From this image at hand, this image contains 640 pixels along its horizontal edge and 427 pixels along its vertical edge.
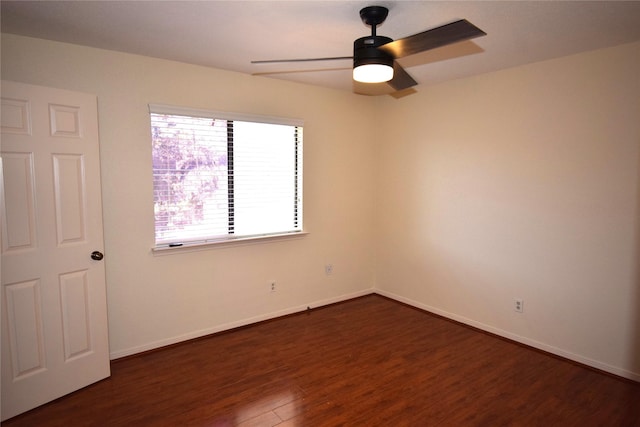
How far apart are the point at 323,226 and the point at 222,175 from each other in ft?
4.39

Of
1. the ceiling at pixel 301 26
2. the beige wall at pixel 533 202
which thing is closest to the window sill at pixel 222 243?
the beige wall at pixel 533 202

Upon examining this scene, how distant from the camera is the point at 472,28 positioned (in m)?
1.56

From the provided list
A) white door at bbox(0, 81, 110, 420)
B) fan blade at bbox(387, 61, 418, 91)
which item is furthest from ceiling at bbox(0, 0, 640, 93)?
white door at bbox(0, 81, 110, 420)

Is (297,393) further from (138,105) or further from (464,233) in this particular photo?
(138,105)

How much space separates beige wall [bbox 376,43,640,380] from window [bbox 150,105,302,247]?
1406 millimetres

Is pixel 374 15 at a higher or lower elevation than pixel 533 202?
higher

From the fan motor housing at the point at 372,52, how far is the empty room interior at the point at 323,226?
0.03m

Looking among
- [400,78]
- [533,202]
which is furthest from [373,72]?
[533,202]

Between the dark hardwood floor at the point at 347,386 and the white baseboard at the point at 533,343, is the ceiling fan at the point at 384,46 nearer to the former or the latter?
the dark hardwood floor at the point at 347,386

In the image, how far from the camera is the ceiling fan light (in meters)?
2.02

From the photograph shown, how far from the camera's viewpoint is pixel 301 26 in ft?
7.81

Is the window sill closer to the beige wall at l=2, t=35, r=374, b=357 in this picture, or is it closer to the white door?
the beige wall at l=2, t=35, r=374, b=357

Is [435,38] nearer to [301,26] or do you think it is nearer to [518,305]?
[301,26]

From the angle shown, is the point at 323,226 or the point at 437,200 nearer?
the point at 437,200
